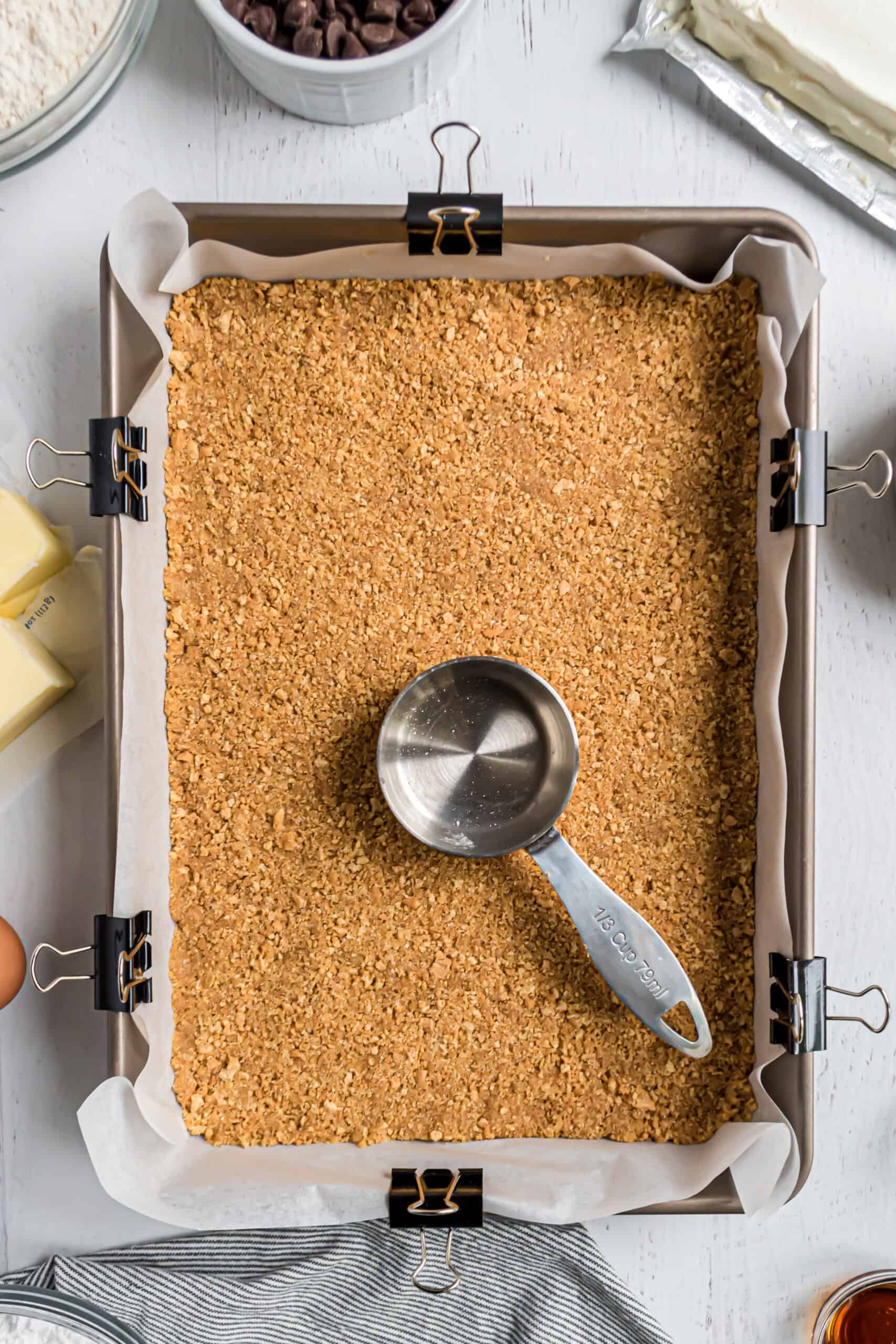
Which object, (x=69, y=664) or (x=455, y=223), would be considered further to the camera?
(x=69, y=664)

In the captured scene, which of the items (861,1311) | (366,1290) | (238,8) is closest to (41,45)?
(238,8)

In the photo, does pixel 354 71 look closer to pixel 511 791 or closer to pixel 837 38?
pixel 837 38

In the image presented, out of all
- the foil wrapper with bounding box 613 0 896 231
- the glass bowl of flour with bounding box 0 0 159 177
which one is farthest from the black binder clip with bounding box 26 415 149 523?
the foil wrapper with bounding box 613 0 896 231

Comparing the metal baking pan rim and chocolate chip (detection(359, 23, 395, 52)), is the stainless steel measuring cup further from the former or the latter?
chocolate chip (detection(359, 23, 395, 52))

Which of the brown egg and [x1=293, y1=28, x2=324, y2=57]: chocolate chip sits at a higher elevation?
[x1=293, y1=28, x2=324, y2=57]: chocolate chip

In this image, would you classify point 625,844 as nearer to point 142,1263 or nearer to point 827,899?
point 827,899

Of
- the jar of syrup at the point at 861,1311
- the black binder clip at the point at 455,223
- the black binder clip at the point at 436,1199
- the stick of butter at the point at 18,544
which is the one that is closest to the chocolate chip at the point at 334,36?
the black binder clip at the point at 455,223
